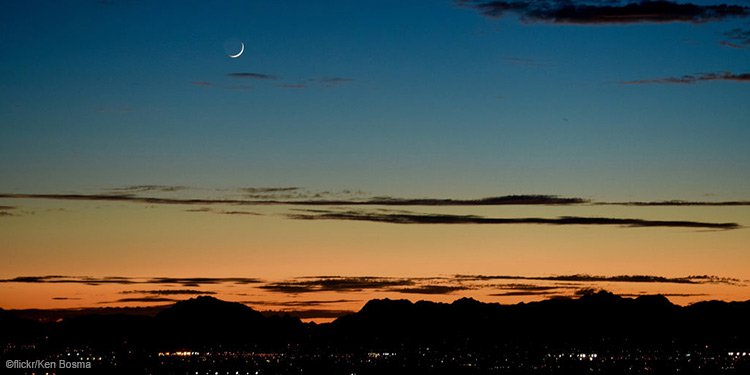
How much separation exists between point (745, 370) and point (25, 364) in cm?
12826

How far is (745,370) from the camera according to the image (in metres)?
199

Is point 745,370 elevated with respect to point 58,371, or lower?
lower

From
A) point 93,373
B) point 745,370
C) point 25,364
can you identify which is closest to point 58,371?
point 93,373

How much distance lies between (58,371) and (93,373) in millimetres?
6490

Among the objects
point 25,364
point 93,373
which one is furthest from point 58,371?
point 25,364

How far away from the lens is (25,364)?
6959 inches

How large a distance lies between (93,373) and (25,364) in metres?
24.3

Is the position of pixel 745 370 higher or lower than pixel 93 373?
lower

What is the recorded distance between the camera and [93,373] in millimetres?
199875

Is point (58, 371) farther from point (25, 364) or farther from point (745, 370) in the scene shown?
point (745, 370)

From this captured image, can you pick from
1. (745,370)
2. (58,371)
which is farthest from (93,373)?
(745,370)

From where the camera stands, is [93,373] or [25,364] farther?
[93,373]

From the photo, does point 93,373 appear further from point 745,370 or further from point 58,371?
point 745,370

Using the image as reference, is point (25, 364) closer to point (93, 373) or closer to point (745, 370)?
point (93, 373)
